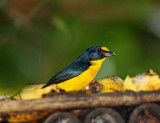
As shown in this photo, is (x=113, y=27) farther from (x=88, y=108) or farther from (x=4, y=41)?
(x=88, y=108)

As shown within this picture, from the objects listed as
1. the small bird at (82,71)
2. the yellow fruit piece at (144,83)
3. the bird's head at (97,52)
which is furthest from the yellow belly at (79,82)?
the yellow fruit piece at (144,83)

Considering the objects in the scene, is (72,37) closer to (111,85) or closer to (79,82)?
(79,82)

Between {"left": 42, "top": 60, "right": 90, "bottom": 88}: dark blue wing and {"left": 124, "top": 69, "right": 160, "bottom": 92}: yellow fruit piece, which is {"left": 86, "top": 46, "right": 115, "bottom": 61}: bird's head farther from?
{"left": 124, "top": 69, "right": 160, "bottom": 92}: yellow fruit piece

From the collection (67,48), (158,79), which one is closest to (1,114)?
(158,79)

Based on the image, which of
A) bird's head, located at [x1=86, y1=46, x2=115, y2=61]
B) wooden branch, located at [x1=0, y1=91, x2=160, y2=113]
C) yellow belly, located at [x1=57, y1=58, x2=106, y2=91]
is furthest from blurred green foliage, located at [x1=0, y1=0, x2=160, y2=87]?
wooden branch, located at [x1=0, y1=91, x2=160, y2=113]

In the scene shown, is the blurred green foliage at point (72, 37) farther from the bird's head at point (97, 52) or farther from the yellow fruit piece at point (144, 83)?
the yellow fruit piece at point (144, 83)

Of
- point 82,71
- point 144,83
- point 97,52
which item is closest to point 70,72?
point 82,71
